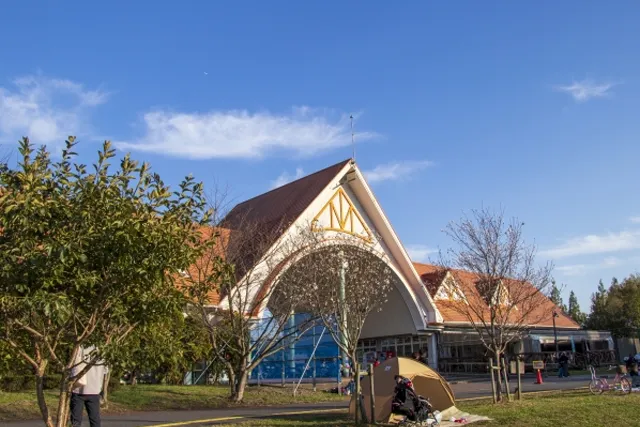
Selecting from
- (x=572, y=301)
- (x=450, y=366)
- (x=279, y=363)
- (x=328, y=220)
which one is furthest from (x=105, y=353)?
(x=572, y=301)

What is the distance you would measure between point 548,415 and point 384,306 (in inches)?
865

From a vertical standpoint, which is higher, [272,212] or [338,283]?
[272,212]

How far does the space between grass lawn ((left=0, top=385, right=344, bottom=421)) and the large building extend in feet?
10.9

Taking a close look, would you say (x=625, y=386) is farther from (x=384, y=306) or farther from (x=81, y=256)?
(x=384, y=306)

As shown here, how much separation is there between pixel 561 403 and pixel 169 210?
1132 cm

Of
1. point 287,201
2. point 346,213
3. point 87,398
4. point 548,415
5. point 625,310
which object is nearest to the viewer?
point 87,398

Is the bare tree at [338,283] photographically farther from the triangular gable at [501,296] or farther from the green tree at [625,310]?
the green tree at [625,310]

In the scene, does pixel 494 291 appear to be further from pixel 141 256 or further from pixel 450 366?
pixel 450 366

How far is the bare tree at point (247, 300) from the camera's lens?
19328 millimetres

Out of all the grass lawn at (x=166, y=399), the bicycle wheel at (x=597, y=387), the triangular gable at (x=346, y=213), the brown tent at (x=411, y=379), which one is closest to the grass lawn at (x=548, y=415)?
the brown tent at (x=411, y=379)

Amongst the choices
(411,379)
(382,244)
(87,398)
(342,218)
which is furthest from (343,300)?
(87,398)

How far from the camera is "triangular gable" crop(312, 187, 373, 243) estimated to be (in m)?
27.6

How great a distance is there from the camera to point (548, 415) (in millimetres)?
12672

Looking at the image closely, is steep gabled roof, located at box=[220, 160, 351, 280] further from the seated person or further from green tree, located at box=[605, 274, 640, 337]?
green tree, located at box=[605, 274, 640, 337]
